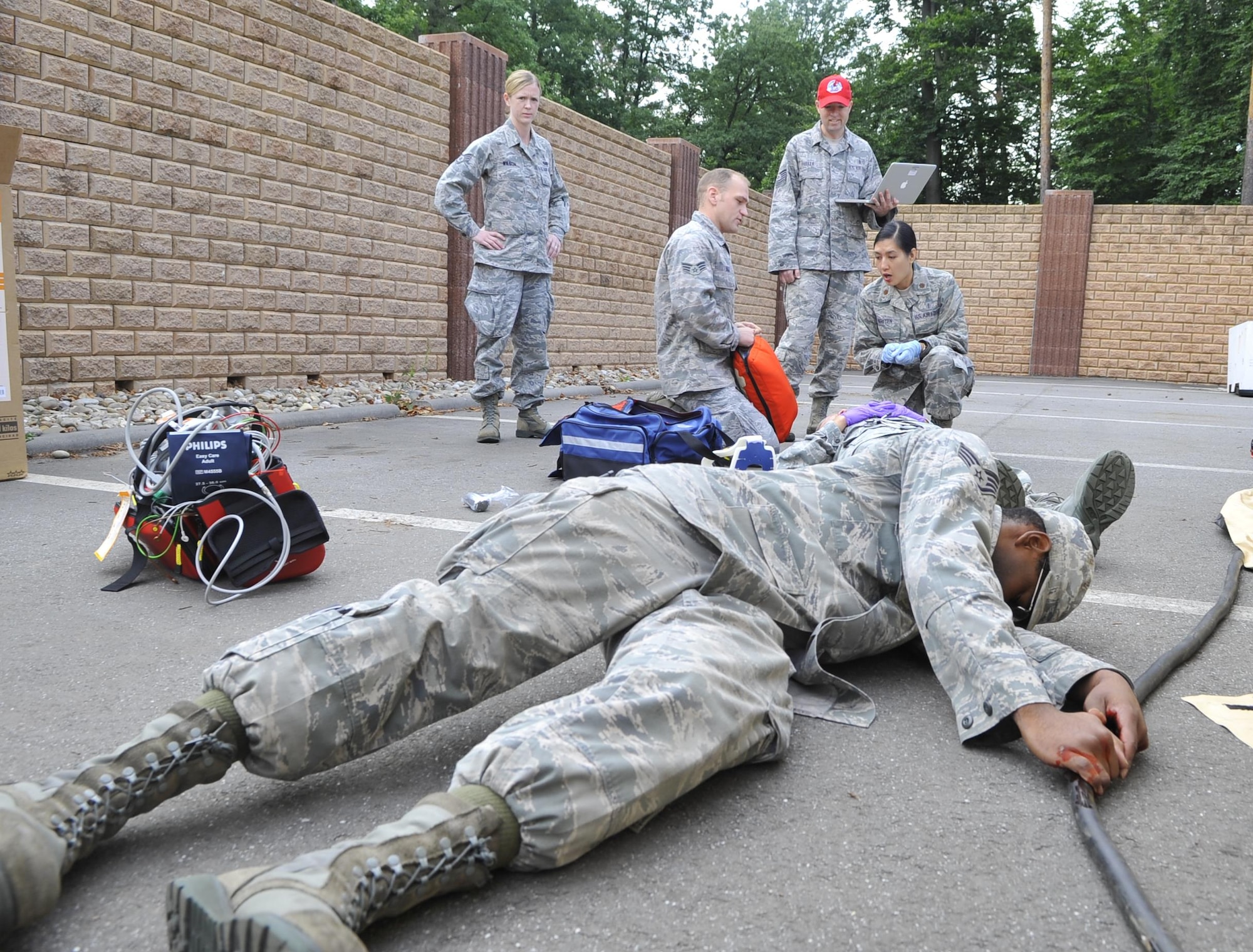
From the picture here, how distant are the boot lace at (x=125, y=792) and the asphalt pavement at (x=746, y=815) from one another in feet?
0.26

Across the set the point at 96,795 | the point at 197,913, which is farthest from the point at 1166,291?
the point at 197,913

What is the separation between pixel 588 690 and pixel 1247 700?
169cm

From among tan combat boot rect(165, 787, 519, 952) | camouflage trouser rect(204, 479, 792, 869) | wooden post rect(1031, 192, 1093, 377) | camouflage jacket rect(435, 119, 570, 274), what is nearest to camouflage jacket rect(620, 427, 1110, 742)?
camouflage trouser rect(204, 479, 792, 869)

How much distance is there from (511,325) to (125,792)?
5706 mm

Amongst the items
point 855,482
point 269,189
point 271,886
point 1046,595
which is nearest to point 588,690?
point 271,886

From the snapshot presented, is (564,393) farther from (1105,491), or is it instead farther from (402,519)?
(1105,491)

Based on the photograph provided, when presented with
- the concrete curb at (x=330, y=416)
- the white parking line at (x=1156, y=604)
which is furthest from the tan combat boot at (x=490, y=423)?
the white parking line at (x=1156, y=604)

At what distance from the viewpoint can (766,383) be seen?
564 centimetres

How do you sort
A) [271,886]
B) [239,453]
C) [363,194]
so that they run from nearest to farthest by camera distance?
[271,886] → [239,453] → [363,194]

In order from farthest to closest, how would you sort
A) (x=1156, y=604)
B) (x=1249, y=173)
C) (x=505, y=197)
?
(x=1249, y=173) → (x=505, y=197) → (x=1156, y=604)

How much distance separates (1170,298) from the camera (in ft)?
59.5

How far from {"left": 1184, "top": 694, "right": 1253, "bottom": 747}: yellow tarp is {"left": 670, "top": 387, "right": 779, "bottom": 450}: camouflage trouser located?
3.04 m

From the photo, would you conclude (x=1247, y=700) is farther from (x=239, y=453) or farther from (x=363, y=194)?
(x=363, y=194)

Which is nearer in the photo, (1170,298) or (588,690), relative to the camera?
(588,690)
